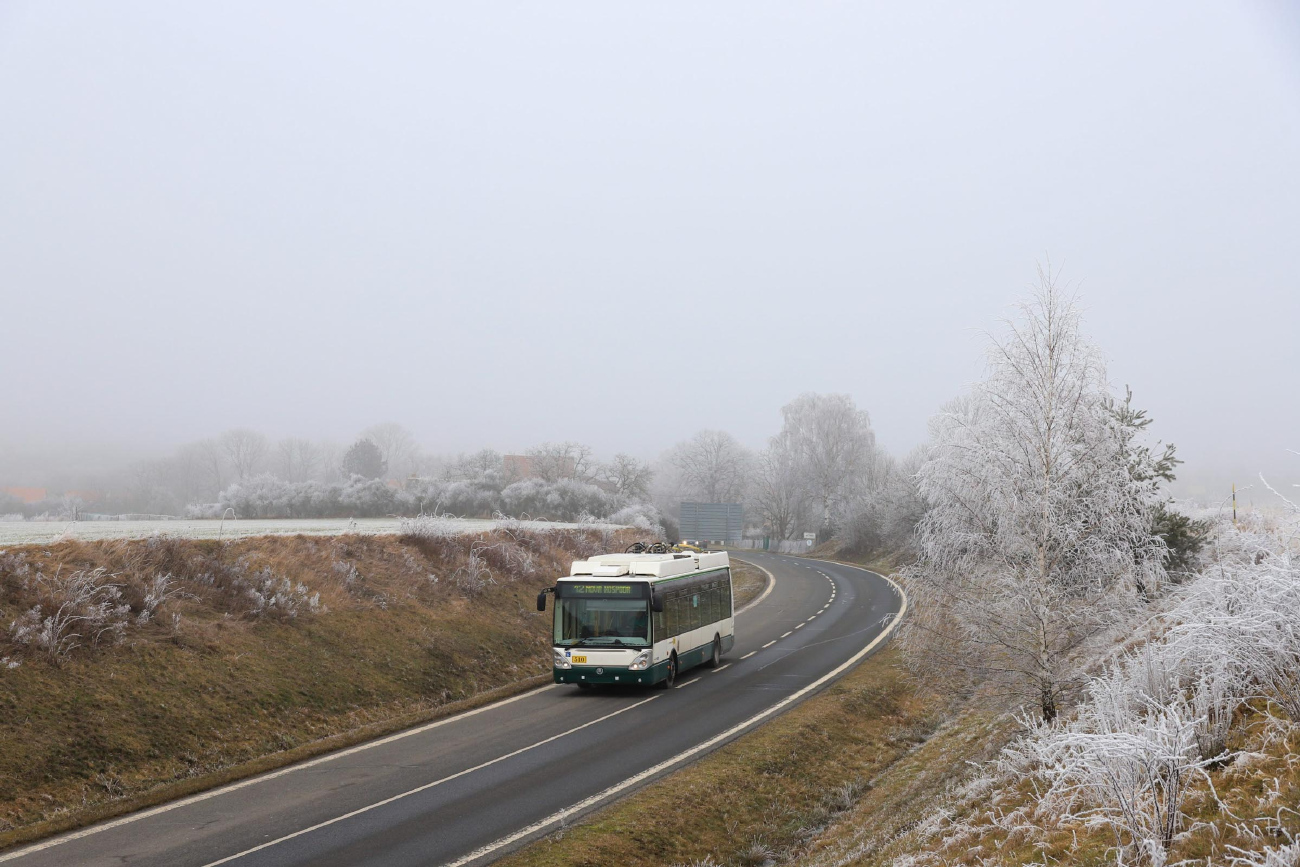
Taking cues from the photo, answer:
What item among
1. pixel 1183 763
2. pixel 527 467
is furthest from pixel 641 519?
pixel 1183 763

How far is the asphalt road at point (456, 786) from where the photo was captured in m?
10.8

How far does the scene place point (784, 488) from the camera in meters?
94.2

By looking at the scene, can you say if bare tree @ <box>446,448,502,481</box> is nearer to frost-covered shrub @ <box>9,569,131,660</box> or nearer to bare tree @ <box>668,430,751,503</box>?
bare tree @ <box>668,430,751,503</box>

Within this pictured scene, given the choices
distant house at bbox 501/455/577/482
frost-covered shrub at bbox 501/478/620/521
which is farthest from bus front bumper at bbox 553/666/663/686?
distant house at bbox 501/455/577/482

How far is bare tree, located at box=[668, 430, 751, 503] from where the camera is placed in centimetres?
10319

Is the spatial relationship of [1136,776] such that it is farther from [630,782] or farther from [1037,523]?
[630,782]

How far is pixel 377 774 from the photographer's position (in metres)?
14.2

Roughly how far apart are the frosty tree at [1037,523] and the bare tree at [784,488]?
8068 cm

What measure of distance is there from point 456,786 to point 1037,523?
9.70 metres

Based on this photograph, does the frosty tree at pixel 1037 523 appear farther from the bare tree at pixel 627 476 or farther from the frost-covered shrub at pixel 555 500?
the bare tree at pixel 627 476

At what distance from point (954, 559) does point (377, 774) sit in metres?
9.94

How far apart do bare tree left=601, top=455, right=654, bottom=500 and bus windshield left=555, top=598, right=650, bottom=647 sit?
56.9 m

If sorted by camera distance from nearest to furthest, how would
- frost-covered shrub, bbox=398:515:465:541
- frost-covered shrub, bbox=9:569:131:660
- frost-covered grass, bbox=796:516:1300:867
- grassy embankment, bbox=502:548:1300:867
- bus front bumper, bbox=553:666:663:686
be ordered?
frost-covered grass, bbox=796:516:1300:867, grassy embankment, bbox=502:548:1300:867, frost-covered shrub, bbox=9:569:131:660, bus front bumper, bbox=553:666:663:686, frost-covered shrub, bbox=398:515:465:541

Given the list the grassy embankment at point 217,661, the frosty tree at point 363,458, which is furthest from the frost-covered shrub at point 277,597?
the frosty tree at point 363,458
